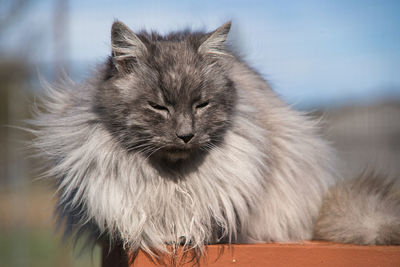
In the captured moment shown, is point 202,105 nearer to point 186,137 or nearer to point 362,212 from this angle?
point 186,137

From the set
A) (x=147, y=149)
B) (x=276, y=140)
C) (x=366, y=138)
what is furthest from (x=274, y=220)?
(x=366, y=138)

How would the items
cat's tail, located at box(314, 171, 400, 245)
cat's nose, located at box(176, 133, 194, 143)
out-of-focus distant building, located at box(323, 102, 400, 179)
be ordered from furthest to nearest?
out-of-focus distant building, located at box(323, 102, 400, 179)
cat's tail, located at box(314, 171, 400, 245)
cat's nose, located at box(176, 133, 194, 143)

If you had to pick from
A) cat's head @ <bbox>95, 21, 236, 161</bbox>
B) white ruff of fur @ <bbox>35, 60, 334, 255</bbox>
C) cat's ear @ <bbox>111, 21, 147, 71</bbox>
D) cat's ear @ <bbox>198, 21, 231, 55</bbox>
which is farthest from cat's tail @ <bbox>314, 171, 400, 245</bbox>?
cat's ear @ <bbox>111, 21, 147, 71</bbox>

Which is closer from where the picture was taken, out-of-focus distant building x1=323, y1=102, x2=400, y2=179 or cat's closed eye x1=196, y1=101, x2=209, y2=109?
cat's closed eye x1=196, y1=101, x2=209, y2=109

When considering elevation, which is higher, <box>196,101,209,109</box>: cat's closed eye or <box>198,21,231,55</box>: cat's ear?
<box>198,21,231,55</box>: cat's ear

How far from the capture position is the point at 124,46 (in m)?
2.25

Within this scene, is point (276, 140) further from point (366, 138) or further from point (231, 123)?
point (366, 138)

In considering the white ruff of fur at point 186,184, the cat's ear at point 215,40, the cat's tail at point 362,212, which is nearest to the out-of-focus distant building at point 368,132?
the cat's tail at point 362,212

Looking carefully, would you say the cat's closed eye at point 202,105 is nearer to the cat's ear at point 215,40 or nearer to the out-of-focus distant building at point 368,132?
the cat's ear at point 215,40

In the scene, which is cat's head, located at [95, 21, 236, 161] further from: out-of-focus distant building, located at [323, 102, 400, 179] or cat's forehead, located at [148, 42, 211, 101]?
out-of-focus distant building, located at [323, 102, 400, 179]

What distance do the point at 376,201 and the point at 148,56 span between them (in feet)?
4.86

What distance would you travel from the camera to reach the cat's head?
2.12 meters

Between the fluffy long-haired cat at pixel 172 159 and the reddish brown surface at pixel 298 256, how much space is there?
0.37 ft

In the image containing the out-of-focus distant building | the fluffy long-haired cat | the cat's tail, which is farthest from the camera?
the out-of-focus distant building
